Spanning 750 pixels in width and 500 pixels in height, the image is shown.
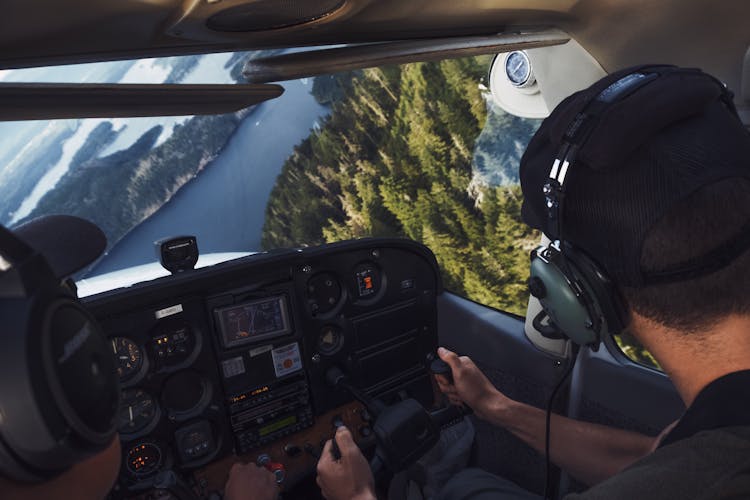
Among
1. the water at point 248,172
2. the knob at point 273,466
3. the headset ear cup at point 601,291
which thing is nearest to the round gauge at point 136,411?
the knob at point 273,466

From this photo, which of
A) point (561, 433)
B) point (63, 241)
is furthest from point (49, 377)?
point (561, 433)

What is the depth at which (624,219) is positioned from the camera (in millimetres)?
915

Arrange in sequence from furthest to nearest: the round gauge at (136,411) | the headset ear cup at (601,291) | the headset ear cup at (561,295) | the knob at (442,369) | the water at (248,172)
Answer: the water at (248,172) < the knob at (442,369) < the round gauge at (136,411) < the headset ear cup at (561,295) < the headset ear cup at (601,291)

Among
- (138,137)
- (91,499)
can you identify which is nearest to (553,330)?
(91,499)

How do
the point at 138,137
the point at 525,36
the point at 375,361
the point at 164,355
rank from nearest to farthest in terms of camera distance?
the point at 525,36
the point at 164,355
the point at 375,361
the point at 138,137

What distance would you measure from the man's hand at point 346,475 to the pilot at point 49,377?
0.91 m

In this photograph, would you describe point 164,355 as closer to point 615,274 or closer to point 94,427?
point 94,427

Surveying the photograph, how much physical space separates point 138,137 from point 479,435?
55.4ft

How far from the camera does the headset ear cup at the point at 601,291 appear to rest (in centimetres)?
103

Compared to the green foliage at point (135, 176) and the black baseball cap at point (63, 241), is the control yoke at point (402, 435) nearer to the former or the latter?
the black baseball cap at point (63, 241)

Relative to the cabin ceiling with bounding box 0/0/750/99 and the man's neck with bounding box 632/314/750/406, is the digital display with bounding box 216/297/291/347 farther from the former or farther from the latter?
the man's neck with bounding box 632/314/750/406

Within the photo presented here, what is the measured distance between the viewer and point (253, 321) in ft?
6.89

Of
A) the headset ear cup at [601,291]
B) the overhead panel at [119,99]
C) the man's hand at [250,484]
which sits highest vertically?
the overhead panel at [119,99]

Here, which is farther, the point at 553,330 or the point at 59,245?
the point at 553,330
